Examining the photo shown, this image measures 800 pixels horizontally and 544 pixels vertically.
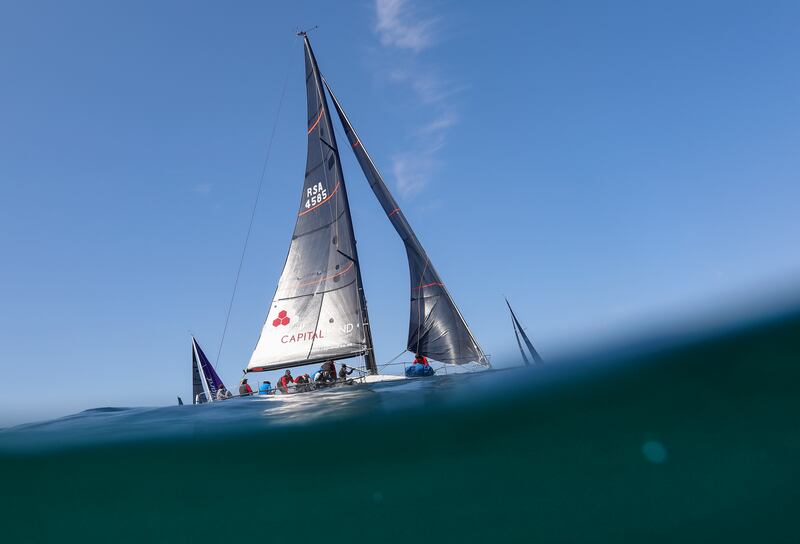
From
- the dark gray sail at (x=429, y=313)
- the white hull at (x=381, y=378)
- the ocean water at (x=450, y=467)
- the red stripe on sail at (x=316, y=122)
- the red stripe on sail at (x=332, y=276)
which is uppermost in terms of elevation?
the red stripe on sail at (x=316, y=122)

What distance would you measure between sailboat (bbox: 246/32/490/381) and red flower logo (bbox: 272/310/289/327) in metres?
0.05

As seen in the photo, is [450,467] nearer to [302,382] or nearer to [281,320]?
[302,382]

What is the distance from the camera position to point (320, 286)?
61.2ft

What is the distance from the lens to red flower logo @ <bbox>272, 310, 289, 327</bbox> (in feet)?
60.0

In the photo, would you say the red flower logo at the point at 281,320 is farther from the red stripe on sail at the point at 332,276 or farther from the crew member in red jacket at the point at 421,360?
the crew member in red jacket at the point at 421,360

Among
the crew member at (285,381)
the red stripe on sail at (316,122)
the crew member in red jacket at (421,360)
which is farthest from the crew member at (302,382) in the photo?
the red stripe on sail at (316,122)

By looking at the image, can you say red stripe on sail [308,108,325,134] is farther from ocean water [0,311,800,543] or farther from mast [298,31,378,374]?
ocean water [0,311,800,543]

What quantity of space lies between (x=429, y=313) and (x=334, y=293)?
4.58 meters

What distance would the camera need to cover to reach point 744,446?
332 inches

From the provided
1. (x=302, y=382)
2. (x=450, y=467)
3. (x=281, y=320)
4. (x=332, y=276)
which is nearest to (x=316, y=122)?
(x=332, y=276)

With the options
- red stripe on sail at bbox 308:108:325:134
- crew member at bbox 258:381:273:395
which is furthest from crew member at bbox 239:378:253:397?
red stripe on sail at bbox 308:108:325:134

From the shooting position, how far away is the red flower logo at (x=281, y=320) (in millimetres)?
18297

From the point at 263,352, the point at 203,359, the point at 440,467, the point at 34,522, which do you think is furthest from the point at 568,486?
the point at 203,359

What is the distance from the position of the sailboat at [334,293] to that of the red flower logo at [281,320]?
0.05 m
